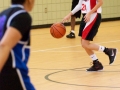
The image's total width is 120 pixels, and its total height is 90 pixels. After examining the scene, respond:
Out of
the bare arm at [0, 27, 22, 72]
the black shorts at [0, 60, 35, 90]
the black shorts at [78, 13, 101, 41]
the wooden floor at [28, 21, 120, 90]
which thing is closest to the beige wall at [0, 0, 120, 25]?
the wooden floor at [28, 21, 120, 90]

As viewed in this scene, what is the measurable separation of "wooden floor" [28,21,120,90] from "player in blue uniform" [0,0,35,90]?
2.91 metres

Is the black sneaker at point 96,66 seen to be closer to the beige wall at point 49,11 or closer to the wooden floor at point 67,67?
the wooden floor at point 67,67

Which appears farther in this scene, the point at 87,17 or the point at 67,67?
the point at 67,67

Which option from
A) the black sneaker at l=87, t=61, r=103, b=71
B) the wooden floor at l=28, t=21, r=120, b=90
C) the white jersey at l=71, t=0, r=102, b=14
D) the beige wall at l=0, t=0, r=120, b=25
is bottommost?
the wooden floor at l=28, t=21, r=120, b=90

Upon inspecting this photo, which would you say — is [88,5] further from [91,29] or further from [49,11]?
[49,11]

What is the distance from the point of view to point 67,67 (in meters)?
6.74

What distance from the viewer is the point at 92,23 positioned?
6.38 meters

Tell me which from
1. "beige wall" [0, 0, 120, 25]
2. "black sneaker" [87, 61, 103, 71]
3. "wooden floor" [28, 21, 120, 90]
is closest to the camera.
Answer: "wooden floor" [28, 21, 120, 90]

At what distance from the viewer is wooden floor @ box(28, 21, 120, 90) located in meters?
5.47

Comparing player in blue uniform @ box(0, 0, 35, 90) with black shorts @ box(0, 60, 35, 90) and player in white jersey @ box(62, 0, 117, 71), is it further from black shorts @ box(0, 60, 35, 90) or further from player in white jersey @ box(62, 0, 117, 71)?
player in white jersey @ box(62, 0, 117, 71)

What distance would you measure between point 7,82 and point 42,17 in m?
10.8

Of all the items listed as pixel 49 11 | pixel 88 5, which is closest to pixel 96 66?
pixel 88 5

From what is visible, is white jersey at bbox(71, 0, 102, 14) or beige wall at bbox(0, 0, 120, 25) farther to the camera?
beige wall at bbox(0, 0, 120, 25)

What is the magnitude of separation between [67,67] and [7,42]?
474 cm
